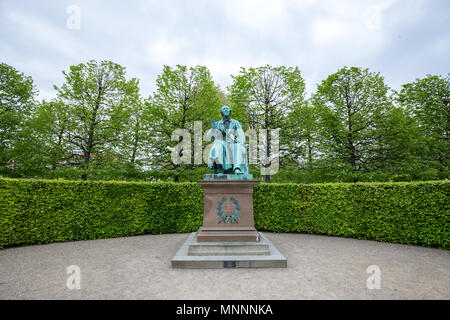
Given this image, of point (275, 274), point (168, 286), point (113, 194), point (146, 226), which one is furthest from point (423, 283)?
point (113, 194)

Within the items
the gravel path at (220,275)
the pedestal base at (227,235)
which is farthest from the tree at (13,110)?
the pedestal base at (227,235)

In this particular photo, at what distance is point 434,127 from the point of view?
1290 centimetres

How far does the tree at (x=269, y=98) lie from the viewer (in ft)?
43.9

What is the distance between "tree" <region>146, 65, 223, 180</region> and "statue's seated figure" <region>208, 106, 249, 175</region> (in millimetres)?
7138

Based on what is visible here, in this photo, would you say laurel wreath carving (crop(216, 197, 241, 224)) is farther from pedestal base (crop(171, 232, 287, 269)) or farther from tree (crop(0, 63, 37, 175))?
tree (crop(0, 63, 37, 175))

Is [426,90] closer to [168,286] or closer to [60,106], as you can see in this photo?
[168,286]

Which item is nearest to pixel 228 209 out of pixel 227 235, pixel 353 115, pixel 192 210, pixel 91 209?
pixel 227 235

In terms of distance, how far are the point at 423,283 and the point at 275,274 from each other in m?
2.57

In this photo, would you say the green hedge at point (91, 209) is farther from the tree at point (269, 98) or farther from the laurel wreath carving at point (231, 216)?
the tree at point (269, 98)

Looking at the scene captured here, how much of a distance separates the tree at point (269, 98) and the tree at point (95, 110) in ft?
23.1

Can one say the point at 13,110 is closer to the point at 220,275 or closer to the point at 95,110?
the point at 95,110

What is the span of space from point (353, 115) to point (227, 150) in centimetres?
1014

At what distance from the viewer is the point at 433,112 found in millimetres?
13180

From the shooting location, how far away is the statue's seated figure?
5895mm
